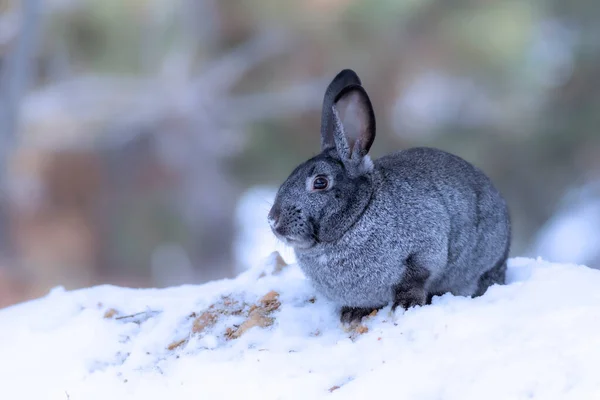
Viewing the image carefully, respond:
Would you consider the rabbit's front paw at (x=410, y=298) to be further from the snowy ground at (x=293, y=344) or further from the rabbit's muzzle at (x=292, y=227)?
the rabbit's muzzle at (x=292, y=227)

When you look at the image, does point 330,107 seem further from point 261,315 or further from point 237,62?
point 237,62

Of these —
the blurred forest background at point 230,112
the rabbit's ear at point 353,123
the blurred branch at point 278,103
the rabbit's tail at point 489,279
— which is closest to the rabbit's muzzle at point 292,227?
the rabbit's ear at point 353,123

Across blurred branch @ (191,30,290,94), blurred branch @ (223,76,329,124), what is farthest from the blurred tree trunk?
blurred branch @ (223,76,329,124)

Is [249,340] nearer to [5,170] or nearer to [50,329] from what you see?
[50,329]

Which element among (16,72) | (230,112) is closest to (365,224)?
(16,72)

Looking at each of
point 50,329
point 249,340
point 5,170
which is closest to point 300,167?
→ point 249,340

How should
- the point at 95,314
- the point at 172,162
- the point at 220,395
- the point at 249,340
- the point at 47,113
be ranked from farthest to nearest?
the point at 172,162 → the point at 47,113 → the point at 95,314 → the point at 249,340 → the point at 220,395
